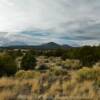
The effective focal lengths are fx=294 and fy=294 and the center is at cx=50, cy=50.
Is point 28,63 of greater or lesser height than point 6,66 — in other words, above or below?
below

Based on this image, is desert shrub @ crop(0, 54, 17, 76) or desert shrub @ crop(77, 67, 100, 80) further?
desert shrub @ crop(0, 54, 17, 76)

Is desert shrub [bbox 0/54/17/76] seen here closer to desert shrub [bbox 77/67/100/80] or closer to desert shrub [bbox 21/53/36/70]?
desert shrub [bbox 77/67/100/80]

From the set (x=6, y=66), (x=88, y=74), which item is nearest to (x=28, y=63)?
(x=6, y=66)

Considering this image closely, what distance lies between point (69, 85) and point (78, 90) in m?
1.62

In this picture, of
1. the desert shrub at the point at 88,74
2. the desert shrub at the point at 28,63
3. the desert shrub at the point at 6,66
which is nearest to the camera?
Answer: the desert shrub at the point at 88,74

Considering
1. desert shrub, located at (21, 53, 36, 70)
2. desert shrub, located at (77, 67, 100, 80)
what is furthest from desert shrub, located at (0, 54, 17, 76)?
desert shrub, located at (21, 53, 36, 70)

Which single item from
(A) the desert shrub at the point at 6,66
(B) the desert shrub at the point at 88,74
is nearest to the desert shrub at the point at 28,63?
(A) the desert shrub at the point at 6,66

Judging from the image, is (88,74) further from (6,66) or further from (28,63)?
(28,63)

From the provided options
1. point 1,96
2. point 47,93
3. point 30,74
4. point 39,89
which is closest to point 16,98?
point 1,96

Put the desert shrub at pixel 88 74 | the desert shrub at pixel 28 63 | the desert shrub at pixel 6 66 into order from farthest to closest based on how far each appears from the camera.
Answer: the desert shrub at pixel 28 63
the desert shrub at pixel 6 66
the desert shrub at pixel 88 74

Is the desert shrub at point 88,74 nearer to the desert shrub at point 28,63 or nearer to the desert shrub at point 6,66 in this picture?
the desert shrub at point 6,66

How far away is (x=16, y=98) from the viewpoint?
1303 cm

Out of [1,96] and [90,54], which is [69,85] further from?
[90,54]

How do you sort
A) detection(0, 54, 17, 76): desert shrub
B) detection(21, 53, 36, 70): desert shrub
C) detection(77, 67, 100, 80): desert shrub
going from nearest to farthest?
detection(77, 67, 100, 80): desert shrub → detection(0, 54, 17, 76): desert shrub → detection(21, 53, 36, 70): desert shrub
